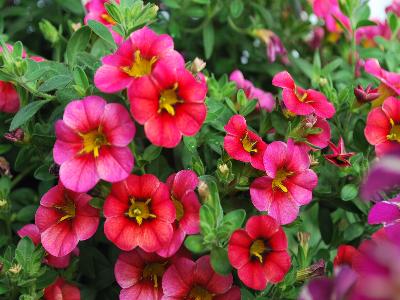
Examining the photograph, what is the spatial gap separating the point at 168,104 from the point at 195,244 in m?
0.17

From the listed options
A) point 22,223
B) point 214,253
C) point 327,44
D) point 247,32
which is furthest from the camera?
A: point 327,44

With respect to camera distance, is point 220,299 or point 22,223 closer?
point 220,299

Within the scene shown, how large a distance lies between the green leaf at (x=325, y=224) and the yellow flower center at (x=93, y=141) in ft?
1.41

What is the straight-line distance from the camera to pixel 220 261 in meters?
0.71

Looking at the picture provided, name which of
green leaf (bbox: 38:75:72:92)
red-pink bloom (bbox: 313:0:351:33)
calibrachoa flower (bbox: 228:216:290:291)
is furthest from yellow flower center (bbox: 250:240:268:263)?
red-pink bloom (bbox: 313:0:351:33)

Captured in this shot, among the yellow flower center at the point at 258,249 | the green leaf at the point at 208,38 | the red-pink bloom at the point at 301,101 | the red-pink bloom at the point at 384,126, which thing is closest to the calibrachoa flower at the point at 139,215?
the yellow flower center at the point at 258,249

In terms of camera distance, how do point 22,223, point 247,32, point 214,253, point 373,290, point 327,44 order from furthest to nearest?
point 327,44
point 247,32
point 22,223
point 214,253
point 373,290

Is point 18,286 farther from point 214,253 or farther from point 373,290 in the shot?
point 373,290

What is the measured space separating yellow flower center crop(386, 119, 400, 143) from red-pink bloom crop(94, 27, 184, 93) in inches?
13.0

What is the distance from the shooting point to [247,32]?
4.05 ft

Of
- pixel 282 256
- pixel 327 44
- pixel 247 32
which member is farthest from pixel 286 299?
pixel 327 44

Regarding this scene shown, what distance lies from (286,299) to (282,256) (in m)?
0.11

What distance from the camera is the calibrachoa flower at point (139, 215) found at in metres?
0.71

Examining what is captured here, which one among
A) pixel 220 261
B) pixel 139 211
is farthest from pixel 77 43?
pixel 220 261
